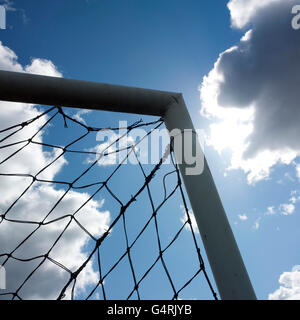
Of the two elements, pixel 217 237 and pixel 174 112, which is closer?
pixel 217 237

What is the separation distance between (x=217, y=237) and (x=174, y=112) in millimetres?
693

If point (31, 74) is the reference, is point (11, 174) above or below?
below

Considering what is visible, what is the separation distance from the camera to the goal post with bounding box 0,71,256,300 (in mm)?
1054

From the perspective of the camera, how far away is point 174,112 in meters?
1.45

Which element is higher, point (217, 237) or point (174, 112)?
point (174, 112)

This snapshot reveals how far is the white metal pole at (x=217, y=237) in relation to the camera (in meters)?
1.02

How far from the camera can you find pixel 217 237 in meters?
1.11

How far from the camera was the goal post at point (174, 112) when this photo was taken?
41.5 inches

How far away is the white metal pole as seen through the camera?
1.02 m
